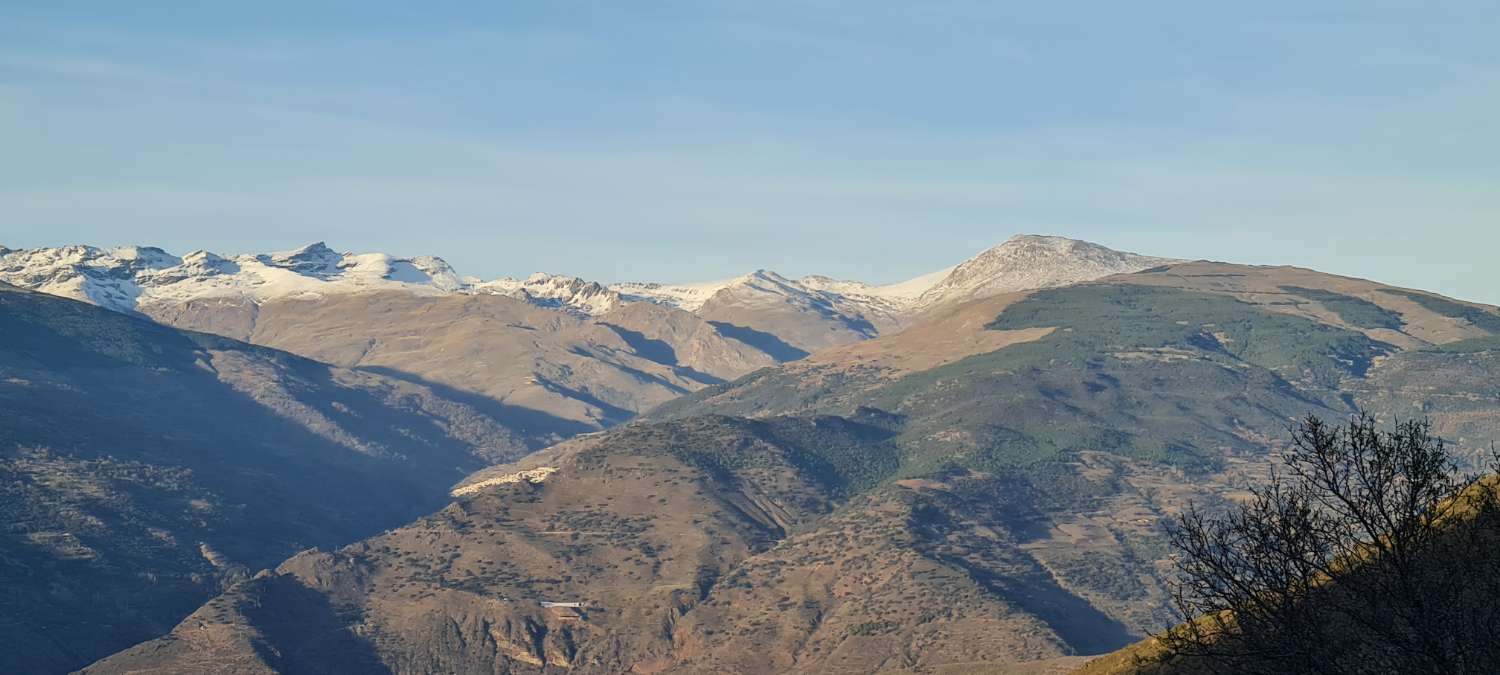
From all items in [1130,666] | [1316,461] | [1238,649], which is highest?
[1316,461]

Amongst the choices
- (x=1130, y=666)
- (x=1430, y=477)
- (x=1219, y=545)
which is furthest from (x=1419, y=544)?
(x=1130, y=666)

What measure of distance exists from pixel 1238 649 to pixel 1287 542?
11271 millimetres

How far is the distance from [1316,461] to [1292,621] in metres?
7.83

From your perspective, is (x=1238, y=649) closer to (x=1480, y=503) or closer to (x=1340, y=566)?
(x=1340, y=566)

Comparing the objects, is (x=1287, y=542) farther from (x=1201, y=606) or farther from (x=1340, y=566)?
(x=1340, y=566)

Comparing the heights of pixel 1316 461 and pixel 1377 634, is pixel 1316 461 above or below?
above

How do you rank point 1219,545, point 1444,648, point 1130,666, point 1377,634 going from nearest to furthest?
point 1444,648 < point 1377,634 < point 1219,545 < point 1130,666

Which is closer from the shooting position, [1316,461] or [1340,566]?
[1316,461]

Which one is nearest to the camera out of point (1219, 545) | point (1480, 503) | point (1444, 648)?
point (1444, 648)

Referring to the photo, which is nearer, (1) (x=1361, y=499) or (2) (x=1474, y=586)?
(1) (x=1361, y=499)

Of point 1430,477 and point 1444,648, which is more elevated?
point 1430,477

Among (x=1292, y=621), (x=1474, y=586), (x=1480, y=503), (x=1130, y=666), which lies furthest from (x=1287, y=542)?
(x=1130, y=666)

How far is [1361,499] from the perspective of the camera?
7175 cm

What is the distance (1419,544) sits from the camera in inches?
2820
